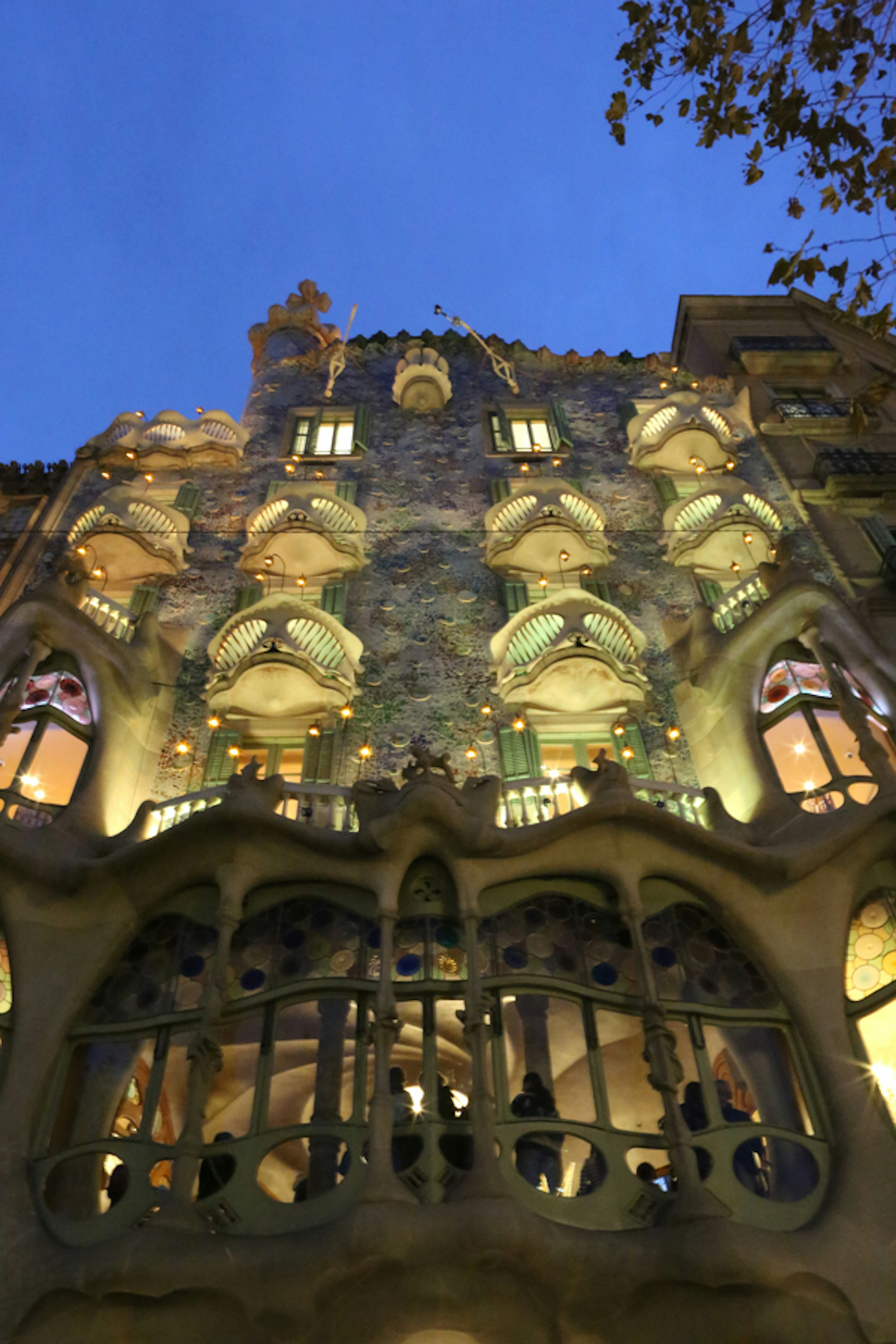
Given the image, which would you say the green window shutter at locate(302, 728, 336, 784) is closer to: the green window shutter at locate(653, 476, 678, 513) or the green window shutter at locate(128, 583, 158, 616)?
the green window shutter at locate(128, 583, 158, 616)

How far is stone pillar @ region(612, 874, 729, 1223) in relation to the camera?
9.27 metres

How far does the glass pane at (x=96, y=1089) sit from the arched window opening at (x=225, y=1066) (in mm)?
13

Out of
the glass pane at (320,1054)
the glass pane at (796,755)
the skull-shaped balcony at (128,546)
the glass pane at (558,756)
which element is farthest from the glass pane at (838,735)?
the skull-shaped balcony at (128,546)

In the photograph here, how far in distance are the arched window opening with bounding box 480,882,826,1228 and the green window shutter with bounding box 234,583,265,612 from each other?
8.30m

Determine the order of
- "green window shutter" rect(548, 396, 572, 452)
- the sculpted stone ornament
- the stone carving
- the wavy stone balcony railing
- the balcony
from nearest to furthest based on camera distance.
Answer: the sculpted stone ornament < the wavy stone balcony railing < "green window shutter" rect(548, 396, 572, 452) < the stone carving < the balcony

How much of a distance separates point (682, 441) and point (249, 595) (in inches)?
367

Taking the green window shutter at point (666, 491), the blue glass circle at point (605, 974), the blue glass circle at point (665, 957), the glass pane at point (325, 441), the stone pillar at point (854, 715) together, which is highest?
the glass pane at point (325, 441)

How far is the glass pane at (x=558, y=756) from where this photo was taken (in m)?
15.1

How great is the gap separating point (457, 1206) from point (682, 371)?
68.9ft

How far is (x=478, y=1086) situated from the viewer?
9742 millimetres

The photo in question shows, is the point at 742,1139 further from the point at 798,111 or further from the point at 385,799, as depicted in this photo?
the point at 798,111

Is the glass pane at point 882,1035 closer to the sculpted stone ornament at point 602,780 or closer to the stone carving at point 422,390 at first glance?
the sculpted stone ornament at point 602,780

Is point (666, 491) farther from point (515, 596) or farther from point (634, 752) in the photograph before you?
point (634, 752)

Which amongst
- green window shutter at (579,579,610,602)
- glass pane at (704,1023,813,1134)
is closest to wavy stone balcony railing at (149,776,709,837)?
glass pane at (704,1023,813,1134)
